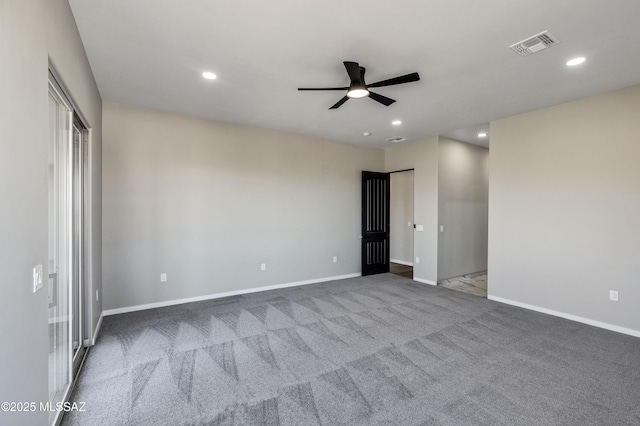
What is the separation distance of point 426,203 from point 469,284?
176cm

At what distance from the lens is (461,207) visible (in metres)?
5.94

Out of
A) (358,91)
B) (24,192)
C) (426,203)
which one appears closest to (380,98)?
(358,91)

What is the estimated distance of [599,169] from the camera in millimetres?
3578

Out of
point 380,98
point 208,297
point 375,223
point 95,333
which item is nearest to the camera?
point 380,98

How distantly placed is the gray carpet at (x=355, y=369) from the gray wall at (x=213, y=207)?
641 mm

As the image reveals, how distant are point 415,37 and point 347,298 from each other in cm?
364

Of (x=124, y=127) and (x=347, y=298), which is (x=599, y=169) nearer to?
(x=347, y=298)

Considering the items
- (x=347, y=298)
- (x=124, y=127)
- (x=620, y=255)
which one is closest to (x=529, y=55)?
(x=620, y=255)

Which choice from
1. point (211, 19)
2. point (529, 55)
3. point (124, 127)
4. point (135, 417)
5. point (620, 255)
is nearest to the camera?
point (135, 417)

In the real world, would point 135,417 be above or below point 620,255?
below

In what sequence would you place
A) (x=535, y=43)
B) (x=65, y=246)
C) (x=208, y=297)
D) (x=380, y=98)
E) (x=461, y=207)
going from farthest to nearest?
(x=461, y=207) → (x=208, y=297) → (x=380, y=98) → (x=535, y=43) → (x=65, y=246)

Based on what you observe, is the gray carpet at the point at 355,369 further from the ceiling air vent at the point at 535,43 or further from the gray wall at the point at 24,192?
the ceiling air vent at the point at 535,43

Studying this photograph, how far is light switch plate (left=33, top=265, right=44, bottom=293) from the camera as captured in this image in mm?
1433

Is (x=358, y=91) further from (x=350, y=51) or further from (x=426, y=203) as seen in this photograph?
(x=426, y=203)
